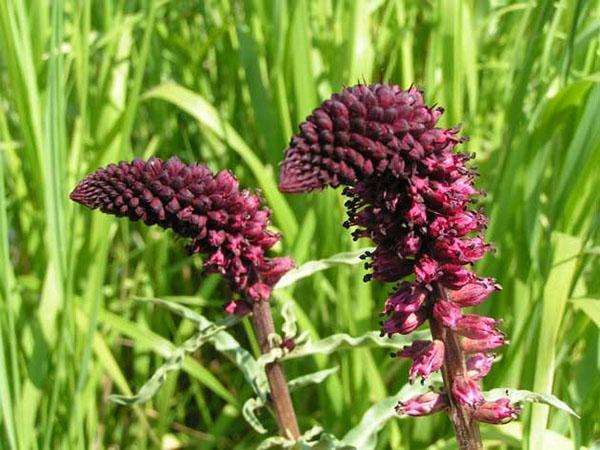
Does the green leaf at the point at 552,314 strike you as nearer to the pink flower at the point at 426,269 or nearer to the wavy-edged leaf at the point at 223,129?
the pink flower at the point at 426,269

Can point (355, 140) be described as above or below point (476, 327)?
above

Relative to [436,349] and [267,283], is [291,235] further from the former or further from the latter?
[436,349]

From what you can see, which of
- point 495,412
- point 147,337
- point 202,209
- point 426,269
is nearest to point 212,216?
point 202,209

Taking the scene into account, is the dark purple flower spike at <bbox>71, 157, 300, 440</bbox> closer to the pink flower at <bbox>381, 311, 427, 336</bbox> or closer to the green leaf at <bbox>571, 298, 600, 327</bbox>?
the pink flower at <bbox>381, 311, 427, 336</bbox>

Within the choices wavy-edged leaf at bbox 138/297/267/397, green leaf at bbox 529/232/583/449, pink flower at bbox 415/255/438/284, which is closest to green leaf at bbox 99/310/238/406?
wavy-edged leaf at bbox 138/297/267/397

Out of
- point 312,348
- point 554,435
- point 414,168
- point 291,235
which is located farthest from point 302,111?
point 414,168

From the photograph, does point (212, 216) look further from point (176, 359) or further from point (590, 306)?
point (590, 306)

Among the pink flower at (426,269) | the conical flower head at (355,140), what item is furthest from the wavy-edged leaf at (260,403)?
the conical flower head at (355,140)
